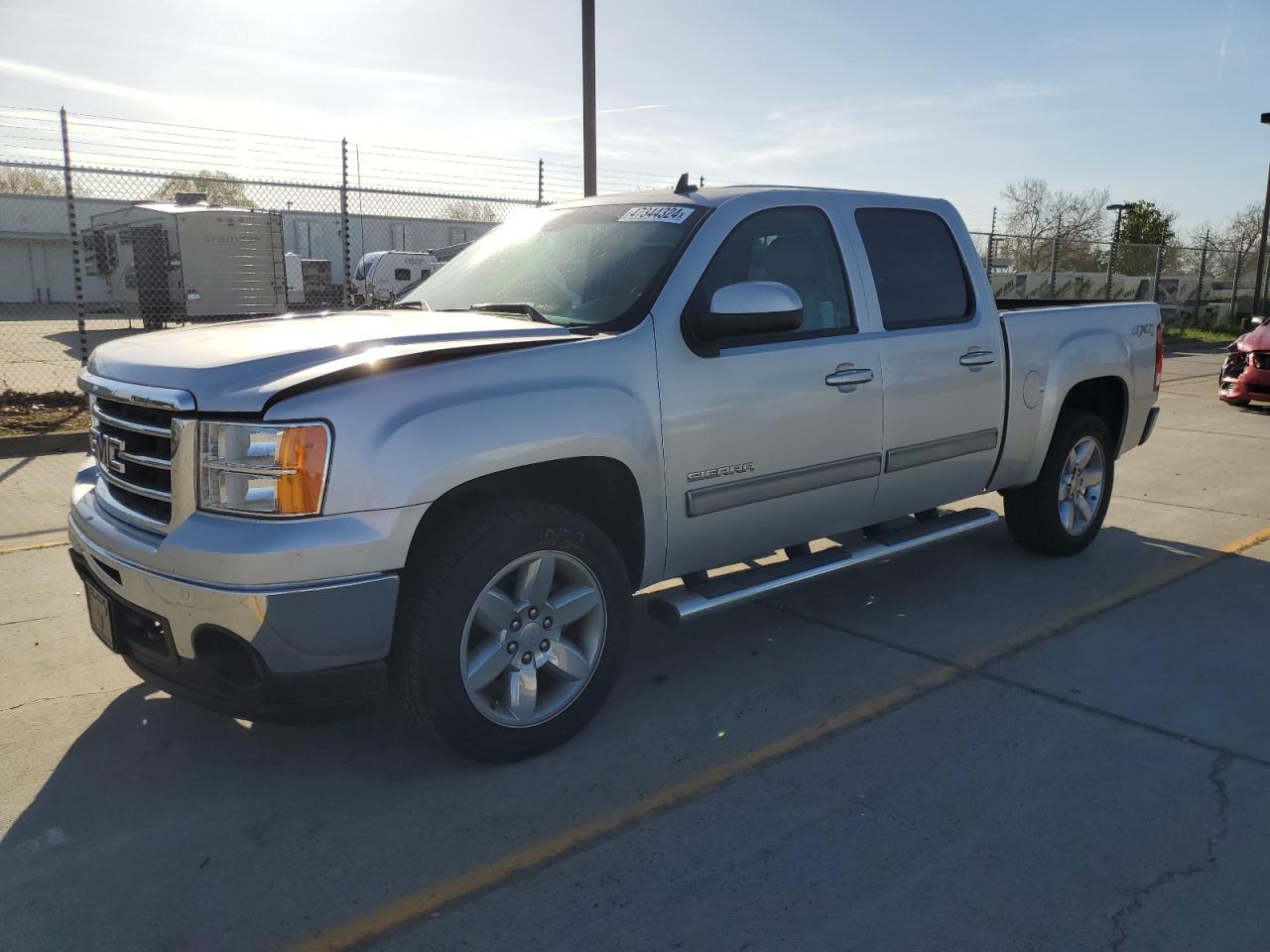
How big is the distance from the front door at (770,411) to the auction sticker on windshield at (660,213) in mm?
150

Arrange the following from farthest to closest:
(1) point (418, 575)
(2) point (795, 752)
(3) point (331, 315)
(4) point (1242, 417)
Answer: (4) point (1242, 417), (3) point (331, 315), (2) point (795, 752), (1) point (418, 575)

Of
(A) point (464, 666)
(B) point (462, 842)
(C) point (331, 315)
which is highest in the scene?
(C) point (331, 315)

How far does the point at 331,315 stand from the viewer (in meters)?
4.20

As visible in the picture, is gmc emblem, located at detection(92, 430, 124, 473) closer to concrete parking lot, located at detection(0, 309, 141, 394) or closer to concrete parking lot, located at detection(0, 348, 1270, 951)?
concrete parking lot, located at detection(0, 348, 1270, 951)

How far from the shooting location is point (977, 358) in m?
4.98

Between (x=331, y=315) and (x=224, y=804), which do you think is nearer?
(x=224, y=804)

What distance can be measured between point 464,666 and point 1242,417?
11.3 metres

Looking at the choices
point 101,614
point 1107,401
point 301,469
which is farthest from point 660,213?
point 1107,401

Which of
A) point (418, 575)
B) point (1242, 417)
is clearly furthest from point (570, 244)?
point (1242, 417)

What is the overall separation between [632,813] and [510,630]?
0.70 meters

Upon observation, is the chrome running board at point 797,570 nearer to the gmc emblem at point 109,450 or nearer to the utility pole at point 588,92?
the gmc emblem at point 109,450

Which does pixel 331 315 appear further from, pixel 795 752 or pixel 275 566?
pixel 795 752

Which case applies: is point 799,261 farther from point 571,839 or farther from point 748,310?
point 571,839

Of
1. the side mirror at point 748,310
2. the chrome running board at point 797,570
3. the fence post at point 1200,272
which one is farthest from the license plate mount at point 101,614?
the fence post at point 1200,272
